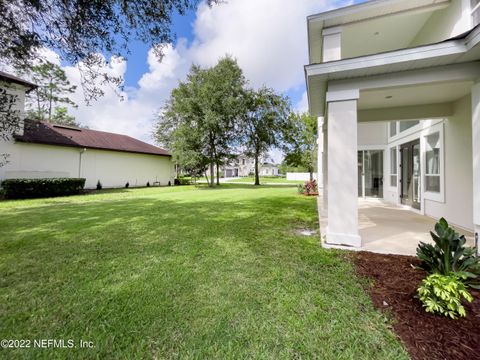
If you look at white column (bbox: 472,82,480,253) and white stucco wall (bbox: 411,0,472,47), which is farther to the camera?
white stucco wall (bbox: 411,0,472,47)

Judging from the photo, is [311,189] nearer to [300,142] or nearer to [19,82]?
[300,142]

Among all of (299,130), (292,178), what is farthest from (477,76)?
(292,178)

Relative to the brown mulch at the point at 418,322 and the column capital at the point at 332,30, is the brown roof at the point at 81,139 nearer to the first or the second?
the column capital at the point at 332,30

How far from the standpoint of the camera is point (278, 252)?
4.29 metres

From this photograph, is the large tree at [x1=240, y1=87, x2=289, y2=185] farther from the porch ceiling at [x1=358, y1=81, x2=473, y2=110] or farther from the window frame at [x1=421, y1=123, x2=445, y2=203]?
the porch ceiling at [x1=358, y1=81, x2=473, y2=110]

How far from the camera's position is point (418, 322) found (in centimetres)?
229

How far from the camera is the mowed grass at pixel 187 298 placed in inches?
79.9

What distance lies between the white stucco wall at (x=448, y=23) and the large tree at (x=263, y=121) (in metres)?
19.0

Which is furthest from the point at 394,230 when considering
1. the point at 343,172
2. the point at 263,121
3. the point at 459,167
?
the point at 263,121

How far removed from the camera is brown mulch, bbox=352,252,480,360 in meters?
1.96

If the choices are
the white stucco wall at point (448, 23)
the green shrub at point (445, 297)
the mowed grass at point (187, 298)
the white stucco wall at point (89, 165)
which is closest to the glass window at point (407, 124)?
the white stucco wall at point (448, 23)

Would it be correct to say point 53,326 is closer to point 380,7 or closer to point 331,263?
point 331,263

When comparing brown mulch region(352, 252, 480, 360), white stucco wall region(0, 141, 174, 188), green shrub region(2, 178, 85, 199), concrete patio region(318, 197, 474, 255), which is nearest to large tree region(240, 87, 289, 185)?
white stucco wall region(0, 141, 174, 188)

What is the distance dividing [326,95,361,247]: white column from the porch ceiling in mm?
730
